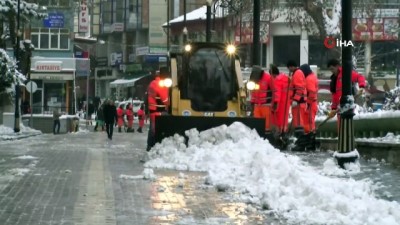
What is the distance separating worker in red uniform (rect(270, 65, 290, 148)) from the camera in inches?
792

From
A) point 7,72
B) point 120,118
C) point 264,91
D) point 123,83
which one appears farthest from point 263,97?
point 123,83

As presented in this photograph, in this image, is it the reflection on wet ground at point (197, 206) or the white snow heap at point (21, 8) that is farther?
the white snow heap at point (21, 8)

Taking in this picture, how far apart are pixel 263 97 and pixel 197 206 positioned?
34.0 feet

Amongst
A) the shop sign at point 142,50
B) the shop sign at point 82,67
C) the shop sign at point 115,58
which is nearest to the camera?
the shop sign at point 82,67

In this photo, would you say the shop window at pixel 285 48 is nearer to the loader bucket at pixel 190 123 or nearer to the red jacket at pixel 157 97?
the red jacket at pixel 157 97

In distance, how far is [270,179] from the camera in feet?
38.8

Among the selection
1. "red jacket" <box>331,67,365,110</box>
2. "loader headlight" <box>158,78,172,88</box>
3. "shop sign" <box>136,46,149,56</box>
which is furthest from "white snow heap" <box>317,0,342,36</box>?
"shop sign" <box>136,46,149,56</box>

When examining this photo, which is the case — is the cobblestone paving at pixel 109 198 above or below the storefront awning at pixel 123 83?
below

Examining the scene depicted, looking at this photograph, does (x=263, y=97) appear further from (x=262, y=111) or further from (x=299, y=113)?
(x=299, y=113)

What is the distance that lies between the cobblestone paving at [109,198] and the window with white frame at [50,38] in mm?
51440

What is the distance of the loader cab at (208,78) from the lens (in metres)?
20.0

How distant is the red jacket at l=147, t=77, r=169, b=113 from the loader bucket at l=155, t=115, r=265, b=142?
3.27m

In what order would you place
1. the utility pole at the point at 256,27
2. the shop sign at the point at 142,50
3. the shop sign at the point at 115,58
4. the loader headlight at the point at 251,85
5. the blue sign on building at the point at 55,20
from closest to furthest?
the loader headlight at the point at 251,85 → the utility pole at the point at 256,27 → the blue sign on building at the point at 55,20 → the shop sign at the point at 142,50 → the shop sign at the point at 115,58

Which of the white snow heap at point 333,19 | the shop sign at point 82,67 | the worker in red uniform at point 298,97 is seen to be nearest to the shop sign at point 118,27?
the shop sign at point 82,67
